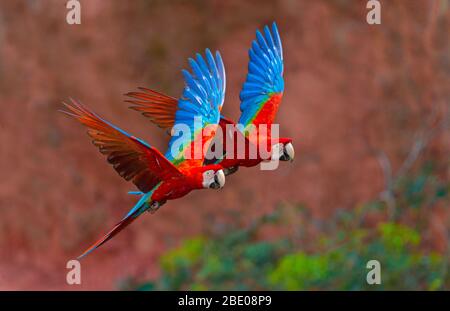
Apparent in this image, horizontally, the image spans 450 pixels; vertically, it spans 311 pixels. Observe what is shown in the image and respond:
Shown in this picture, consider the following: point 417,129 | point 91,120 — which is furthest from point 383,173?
point 91,120

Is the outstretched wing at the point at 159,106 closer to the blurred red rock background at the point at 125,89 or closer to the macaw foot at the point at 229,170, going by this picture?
the macaw foot at the point at 229,170

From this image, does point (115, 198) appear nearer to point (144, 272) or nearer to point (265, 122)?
point (144, 272)

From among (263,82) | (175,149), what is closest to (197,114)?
(175,149)

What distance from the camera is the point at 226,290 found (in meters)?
8.55

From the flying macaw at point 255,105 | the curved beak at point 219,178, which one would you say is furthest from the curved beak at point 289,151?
the curved beak at point 219,178

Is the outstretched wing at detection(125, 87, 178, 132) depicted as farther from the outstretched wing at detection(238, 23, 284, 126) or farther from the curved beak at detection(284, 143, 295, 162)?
the curved beak at detection(284, 143, 295, 162)

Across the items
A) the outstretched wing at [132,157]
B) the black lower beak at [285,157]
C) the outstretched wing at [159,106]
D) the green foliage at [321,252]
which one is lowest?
the outstretched wing at [132,157]

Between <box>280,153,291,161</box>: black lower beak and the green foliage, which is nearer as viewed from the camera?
<box>280,153,291,161</box>: black lower beak

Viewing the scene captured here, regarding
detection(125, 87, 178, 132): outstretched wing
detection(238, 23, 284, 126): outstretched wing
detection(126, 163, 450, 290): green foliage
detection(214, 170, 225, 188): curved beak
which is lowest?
detection(214, 170, 225, 188): curved beak

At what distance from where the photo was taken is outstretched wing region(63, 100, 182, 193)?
3.68 metres

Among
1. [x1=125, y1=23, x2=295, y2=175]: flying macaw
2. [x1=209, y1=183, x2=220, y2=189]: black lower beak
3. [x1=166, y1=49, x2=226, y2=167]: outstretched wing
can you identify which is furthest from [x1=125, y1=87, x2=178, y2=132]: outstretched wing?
[x1=209, y1=183, x2=220, y2=189]: black lower beak

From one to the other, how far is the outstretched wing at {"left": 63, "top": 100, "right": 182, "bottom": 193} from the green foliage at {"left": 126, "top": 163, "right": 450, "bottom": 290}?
16.3ft

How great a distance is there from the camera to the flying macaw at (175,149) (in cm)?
368
